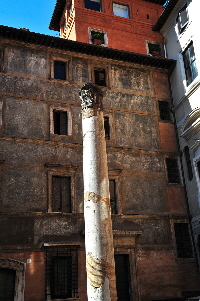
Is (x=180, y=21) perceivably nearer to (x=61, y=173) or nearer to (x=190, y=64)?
(x=190, y=64)

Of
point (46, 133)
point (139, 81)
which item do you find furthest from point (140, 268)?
point (139, 81)

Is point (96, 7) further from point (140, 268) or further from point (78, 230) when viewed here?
point (140, 268)

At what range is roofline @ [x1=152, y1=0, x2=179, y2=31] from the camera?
17688mm

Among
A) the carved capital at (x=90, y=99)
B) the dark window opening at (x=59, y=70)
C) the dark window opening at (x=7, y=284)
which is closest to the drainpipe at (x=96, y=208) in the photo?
the carved capital at (x=90, y=99)

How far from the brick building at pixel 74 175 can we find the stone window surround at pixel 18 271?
0.03m

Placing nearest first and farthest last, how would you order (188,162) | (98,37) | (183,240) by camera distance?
1. (183,240)
2. (188,162)
3. (98,37)

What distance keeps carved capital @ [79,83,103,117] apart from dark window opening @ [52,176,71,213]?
518 cm

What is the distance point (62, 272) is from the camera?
1290 cm

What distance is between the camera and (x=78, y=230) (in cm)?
1355

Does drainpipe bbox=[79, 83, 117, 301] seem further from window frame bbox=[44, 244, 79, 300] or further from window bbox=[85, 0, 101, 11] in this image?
window bbox=[85, 0, 101, 11]

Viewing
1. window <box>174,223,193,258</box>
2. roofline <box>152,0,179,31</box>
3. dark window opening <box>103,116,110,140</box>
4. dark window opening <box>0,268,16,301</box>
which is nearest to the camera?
dark window opening <box>0,268,16,301</box>

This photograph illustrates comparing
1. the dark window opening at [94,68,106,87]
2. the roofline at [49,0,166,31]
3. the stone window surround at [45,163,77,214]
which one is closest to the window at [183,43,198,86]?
the dark window opening at [94,68,106,87]

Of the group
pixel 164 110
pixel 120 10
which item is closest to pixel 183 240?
pixel 164 110

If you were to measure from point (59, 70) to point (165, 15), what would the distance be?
6513 millimetres
